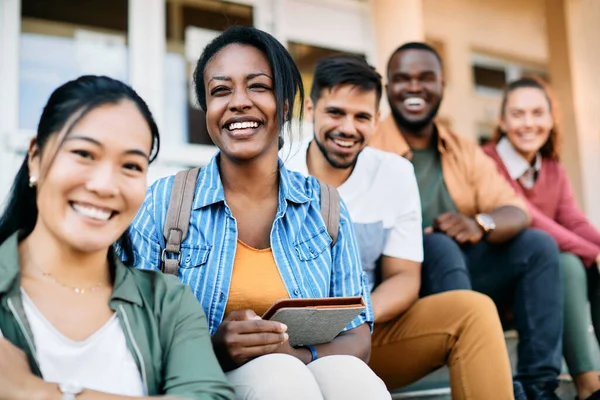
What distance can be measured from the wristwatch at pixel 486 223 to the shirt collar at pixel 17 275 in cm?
193

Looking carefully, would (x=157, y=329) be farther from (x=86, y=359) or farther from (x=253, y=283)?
(x=253, y=283)

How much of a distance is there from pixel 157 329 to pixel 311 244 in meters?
0.70

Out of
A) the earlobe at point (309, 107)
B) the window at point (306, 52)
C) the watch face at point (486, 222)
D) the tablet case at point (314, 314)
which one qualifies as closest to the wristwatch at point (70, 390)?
the tablet case at point (314, 314)

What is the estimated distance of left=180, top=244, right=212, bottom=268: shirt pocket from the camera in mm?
2098

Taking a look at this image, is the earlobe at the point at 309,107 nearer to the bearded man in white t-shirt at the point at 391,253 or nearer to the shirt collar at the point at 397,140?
the bearded man in white t-shirt at the point at 391,253

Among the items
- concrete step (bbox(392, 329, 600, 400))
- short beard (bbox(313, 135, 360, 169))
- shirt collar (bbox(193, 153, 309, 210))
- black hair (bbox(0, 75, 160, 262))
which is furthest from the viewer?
concrete step (bbox(392, 329, 600, 400))

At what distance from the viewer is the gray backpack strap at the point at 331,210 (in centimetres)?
228

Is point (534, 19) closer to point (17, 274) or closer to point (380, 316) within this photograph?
point (380, 316)

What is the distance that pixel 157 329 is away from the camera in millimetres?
1669

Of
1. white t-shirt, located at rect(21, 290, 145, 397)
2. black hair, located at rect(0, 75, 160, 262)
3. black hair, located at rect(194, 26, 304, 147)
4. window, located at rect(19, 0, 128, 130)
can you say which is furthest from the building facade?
white t-shirt, located at rect(21, 290, 145, 397)

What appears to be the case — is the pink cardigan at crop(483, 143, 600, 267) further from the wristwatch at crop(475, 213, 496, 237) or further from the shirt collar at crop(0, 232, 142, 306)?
the shirt collar at crop(0, 232, 142, 306)

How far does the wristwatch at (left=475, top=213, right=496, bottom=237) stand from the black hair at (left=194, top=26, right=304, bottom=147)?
4.09ft

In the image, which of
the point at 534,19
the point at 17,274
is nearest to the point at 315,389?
the point at 17,274

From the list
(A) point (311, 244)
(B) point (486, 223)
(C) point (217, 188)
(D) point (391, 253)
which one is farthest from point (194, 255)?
(B) point (486, 223)
